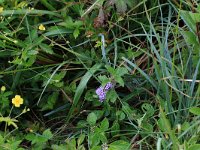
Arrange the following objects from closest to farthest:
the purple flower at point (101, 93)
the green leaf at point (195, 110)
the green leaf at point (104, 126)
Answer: the green leaf at point (195, 110), the green leaf at point (104, 126), the purple flower at point (101, 93)

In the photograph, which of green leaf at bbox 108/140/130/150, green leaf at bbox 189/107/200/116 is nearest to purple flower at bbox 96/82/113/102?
green leaf at bbox 108/140/130/150

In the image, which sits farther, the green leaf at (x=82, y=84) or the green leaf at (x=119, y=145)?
the green leaf at (x=82, y=84)

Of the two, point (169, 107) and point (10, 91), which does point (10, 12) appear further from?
point (169, 107)

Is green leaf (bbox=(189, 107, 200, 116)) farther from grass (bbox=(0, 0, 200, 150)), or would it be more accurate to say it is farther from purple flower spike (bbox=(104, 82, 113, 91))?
purple flower spike (bbox=(104, 82, 113, 91))

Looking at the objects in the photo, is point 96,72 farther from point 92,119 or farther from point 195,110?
point 195,110

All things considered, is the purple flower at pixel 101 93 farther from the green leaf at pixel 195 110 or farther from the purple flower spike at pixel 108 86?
the green leaf at pixel 195 110

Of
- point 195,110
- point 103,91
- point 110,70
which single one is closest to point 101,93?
point 103,91

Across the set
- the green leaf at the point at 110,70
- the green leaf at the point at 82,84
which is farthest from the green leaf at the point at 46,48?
the green leaf at the point at 110,70

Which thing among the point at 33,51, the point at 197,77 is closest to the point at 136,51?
the point at 197,77
